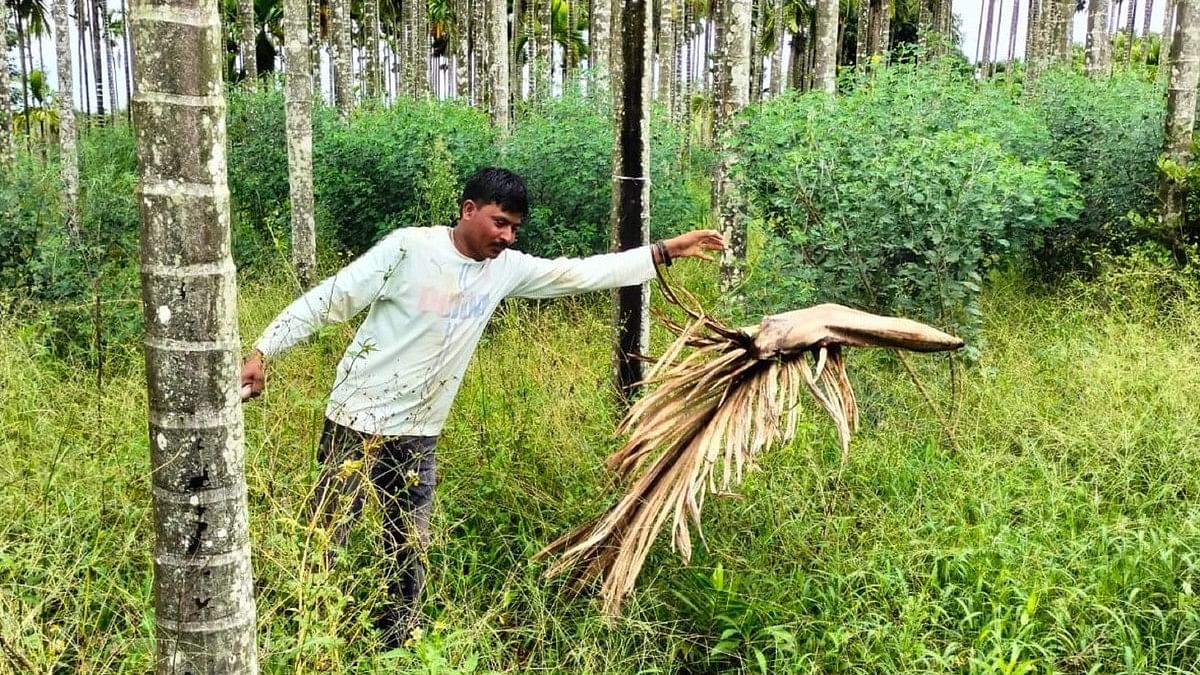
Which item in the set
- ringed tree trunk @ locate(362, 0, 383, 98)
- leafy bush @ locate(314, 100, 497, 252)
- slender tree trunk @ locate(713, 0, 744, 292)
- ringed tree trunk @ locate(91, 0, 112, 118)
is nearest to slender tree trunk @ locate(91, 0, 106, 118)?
ringed tree trunk @ locate(91, 0, 112, 118)

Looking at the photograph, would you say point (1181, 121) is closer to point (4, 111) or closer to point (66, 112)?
point (4, 111)

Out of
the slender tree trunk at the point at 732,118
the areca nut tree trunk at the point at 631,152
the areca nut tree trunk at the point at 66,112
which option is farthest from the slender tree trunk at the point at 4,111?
the areca nut tree trunk at the point at 631,152

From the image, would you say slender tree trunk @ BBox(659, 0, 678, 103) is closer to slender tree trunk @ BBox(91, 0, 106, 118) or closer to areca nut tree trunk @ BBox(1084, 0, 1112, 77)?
areca nut tree trunk @ BBox(1084, 0, 1112, 77)

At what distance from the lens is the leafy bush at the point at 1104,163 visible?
755 cm

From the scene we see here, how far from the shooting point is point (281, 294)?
756 cm

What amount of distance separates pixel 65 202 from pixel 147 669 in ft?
27.1

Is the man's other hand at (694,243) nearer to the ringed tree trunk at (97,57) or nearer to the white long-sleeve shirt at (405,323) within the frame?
the white long-sleeve shirt at (405,323)

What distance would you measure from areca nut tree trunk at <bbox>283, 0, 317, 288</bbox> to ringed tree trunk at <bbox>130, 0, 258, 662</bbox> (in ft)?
18.1

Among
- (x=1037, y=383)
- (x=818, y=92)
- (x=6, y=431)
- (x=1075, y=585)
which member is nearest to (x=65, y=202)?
(x=6, y=431)

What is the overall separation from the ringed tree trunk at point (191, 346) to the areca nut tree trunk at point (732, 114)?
438cm

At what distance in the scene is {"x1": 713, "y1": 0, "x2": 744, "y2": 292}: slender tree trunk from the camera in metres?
6.00

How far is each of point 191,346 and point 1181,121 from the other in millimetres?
7307

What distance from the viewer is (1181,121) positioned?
22.5 ft

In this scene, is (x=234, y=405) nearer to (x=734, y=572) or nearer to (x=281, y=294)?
(x=734, y=572)
